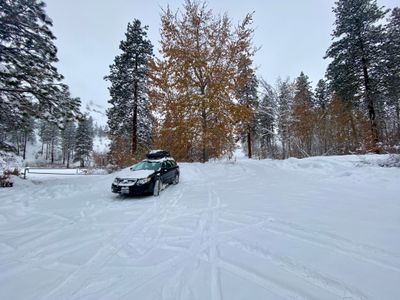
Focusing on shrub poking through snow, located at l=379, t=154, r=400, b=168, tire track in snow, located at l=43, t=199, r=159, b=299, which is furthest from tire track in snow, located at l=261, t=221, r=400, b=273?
shrub poking through snow, located at l=379, t=154, r=400, b=168

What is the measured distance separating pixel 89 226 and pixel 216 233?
3.05 metres

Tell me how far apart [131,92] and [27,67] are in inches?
451

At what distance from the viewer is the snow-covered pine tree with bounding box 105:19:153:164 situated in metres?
21.7

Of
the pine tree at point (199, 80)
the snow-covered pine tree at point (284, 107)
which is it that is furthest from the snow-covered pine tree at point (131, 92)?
the snow-covered pine tree at point (284, 107)

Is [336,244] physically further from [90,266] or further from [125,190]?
[125,190]


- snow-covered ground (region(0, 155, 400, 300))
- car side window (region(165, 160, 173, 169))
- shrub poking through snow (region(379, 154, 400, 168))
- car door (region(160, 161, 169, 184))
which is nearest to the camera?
snow-covered ground (region(0, 155, 400, 300))

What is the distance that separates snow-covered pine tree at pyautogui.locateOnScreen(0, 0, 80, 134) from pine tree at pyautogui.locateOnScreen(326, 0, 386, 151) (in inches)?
797

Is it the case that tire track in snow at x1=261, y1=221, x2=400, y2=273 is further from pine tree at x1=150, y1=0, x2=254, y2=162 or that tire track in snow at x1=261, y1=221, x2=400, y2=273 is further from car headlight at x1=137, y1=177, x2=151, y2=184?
pine tree at x1=150, y1=0, x2=254, y2=162

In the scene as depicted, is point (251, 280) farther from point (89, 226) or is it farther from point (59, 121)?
point (59, 121)

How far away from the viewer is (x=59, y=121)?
1146 centimetres

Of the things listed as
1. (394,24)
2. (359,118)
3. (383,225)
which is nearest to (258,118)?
(359,118)

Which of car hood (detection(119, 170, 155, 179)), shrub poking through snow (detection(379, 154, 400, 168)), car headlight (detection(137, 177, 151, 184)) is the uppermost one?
shrub poking through snow (detection(379, 154, 400, 168))

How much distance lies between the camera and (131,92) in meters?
22.0

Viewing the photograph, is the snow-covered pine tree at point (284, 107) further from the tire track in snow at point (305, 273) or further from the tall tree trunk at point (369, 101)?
the tire track in snow at point (305, 273)
